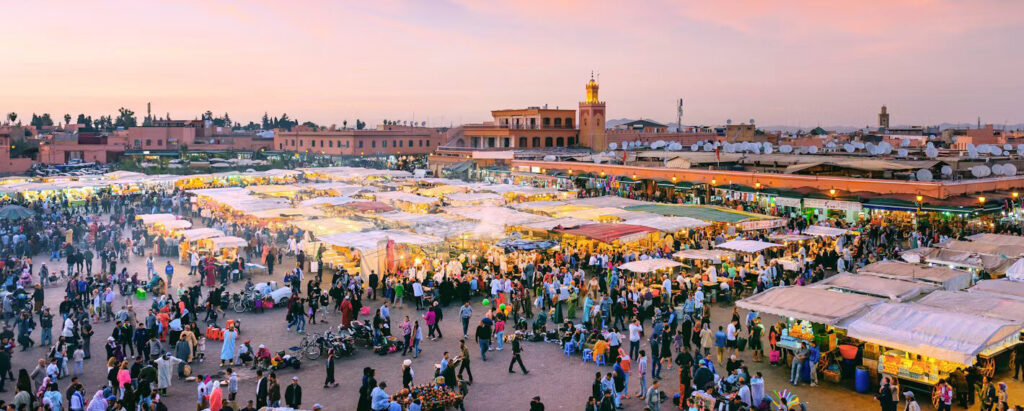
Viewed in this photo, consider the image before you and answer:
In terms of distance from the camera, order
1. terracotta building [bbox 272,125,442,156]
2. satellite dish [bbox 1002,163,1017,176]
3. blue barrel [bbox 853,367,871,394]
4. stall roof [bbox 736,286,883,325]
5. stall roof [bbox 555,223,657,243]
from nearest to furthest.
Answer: blue barrel [bbox 853,367,871,394] < stall roof [bbox 736,286,883,325] < stall roof [bbox 555,223,657,243] < satellite dish [bbox 1002,163,1017,176] < terracotta building [bbox 272,125,442,156]

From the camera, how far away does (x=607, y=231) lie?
20578mm

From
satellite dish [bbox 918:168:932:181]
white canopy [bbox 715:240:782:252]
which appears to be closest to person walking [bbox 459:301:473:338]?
white canopy [bbox 715:240:782:252]

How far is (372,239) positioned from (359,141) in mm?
53607

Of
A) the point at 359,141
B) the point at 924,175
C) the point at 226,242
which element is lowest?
the point at 226,242

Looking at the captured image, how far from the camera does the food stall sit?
397 inches

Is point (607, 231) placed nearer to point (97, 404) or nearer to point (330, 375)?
point (330, 375)

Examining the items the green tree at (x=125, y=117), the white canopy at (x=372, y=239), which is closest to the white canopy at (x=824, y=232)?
the white canopy at (x=372, y=239)

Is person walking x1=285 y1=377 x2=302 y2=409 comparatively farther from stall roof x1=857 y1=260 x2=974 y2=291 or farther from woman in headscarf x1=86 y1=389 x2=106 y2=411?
stall roof x1=857 y1=260 x2=974 y2=291

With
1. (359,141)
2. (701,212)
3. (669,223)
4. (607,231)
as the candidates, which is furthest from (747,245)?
A: (359,141)

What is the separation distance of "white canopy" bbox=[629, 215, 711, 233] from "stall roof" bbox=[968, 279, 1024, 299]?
28.6ft

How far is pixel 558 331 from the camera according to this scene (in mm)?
14203

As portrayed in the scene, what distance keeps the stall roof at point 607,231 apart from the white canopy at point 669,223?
56 cm

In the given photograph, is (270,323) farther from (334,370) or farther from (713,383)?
(713,383)

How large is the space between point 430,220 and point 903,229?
16.6 meters
